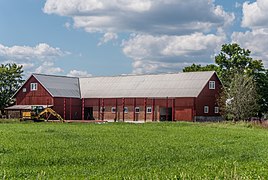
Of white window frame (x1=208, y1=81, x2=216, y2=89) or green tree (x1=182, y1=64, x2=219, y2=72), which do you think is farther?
green tree (x1=182, y1=64, x2=219, y2=72)

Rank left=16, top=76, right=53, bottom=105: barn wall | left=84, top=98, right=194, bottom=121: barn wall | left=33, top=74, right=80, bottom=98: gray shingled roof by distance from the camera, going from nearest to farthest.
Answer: left=84, top=98, right=194, bottom=121: barn wall → left=16, top=76, right=53, bottom=105: barn wall → left=33, top=74, right=80, bottom=98: gray shingled roof

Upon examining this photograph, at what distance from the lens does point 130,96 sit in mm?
65062

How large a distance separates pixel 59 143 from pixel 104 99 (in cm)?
4371

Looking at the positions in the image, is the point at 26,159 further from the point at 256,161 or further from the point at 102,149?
the point at 256,161

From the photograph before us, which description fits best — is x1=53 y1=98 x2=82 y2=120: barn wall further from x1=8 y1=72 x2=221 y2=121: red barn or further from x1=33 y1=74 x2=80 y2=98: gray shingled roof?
x1=33 y1=74 x2=80 y2=98: gray shingled roof

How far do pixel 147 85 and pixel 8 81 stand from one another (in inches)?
1016

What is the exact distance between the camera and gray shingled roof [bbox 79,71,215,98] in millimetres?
61656

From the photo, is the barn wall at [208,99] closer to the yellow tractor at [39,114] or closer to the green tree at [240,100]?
the green tree at [240,100]

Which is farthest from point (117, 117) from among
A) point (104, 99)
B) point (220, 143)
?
point (220, 143)

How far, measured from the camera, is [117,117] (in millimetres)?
66438

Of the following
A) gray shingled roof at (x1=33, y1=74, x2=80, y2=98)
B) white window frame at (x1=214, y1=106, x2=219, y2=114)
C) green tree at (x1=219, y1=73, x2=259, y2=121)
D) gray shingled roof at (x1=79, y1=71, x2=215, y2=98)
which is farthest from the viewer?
gray shingled roof at (x1=33, y1=74, x2=80, y2=98)

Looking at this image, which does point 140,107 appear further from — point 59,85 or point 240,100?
point 240,100

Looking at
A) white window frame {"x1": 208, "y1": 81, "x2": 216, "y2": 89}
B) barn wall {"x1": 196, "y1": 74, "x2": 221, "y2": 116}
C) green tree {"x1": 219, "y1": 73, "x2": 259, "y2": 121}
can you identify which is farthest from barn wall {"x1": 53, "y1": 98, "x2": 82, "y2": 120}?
green tree {"x1": 219, "y1": 73, "x2": 259, "y2": 121}

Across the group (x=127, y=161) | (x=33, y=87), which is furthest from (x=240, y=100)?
(x=127, y=161)
